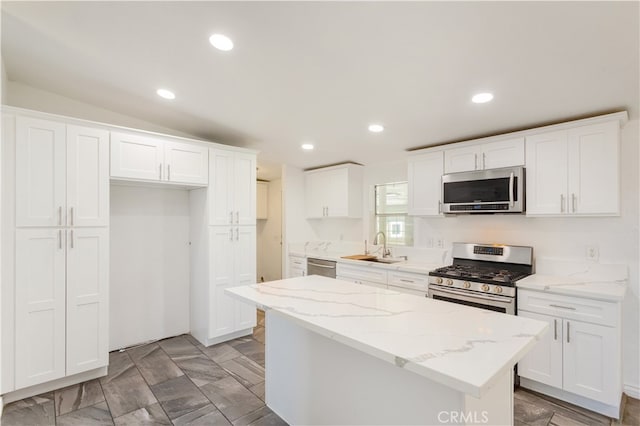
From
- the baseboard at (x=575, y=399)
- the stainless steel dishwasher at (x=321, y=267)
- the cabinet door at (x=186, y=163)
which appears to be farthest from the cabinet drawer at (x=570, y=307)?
the cabinet door at (x=186, y=163)

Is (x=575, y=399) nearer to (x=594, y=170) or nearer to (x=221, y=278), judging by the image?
(x=594, y=170)

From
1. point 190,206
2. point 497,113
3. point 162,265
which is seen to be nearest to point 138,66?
point 190,206

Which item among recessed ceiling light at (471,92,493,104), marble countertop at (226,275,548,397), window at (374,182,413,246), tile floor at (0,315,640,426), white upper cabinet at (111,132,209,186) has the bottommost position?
tile floor at (0,315,640,426)

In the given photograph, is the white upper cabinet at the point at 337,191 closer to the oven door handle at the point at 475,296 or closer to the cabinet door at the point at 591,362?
the oven door handle at the point at 475,296

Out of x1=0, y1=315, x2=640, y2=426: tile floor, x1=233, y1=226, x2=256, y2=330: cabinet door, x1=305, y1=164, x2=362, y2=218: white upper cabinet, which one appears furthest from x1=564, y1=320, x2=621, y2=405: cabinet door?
x1=233, y1=226, x2=256, y2=330: cabinet door

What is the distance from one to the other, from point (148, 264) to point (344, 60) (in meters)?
3.18

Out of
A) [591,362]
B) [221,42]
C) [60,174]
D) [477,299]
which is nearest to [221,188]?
[60,174]

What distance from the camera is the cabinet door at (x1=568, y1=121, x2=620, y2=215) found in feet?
7.88

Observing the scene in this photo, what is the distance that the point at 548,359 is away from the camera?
2.45 m

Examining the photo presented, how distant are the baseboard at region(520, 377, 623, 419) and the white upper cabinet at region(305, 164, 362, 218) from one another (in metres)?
2.72

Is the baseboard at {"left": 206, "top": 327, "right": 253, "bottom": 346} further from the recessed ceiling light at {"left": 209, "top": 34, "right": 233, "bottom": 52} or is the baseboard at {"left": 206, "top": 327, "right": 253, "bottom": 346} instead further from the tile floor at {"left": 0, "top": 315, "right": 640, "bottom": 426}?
the recessed ceiling light at {"left": 209, "top": 34, "right": 233, "bottom": 52}

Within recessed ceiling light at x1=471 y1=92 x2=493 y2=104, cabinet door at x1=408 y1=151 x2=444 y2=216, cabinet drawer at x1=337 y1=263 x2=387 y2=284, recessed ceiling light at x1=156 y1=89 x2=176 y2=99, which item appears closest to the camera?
recessed ceiling light at x1=471 y1=92 x2=493 y2=104

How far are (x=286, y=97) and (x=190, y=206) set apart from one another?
2063 mm

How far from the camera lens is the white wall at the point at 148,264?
3.42 m
